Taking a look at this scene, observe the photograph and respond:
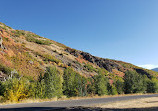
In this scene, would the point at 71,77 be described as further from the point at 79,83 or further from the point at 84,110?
the point at 84,110

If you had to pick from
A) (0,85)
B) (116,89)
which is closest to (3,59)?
(0,85)

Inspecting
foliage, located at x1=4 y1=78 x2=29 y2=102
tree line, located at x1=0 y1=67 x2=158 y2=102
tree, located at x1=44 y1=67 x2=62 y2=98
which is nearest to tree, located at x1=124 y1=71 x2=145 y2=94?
tree line, located at x1=0 y1=67 x2=158 y2=102

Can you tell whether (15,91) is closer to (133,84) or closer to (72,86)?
(72,86)

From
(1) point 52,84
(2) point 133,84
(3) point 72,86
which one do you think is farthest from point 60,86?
(2) point 133,84

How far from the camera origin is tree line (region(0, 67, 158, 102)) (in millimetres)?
14198

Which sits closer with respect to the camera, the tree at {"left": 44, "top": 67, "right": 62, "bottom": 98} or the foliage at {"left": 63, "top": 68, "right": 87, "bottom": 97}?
the tree at {"left": 44, "top": 67, "right": 62, "bottom": 98}

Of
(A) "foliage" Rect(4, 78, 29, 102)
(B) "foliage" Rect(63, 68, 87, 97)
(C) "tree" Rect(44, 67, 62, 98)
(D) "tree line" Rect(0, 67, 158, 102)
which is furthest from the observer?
(B) "foliage" Rect(63, 68, 87, 97)

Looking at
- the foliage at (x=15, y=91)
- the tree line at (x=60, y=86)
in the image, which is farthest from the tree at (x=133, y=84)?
the foliage at (x=15, y=91)

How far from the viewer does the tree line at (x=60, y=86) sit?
1420cm

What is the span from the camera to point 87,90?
25094mm

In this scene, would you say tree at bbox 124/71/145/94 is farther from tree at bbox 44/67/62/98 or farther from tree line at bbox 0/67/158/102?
tree at bbox 44/67/62/98

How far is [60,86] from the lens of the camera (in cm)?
1912

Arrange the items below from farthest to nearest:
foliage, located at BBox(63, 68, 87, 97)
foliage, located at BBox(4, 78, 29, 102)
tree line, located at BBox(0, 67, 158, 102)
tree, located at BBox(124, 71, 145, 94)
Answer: tree, located at BBox(124, 71, 145, 94) → foliage, located at BBox(63, 68, 87, 97) → tree line, located at BBox(0, 67, 158, 102) → foliage, located at BBox(4, 78, 29, 102)

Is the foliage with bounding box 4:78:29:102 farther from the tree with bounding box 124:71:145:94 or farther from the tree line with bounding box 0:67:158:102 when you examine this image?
the tree with bounding box 124:71:145:94
